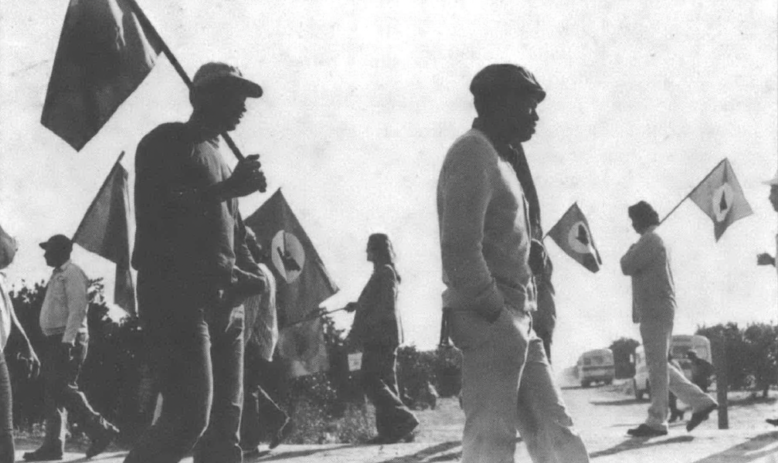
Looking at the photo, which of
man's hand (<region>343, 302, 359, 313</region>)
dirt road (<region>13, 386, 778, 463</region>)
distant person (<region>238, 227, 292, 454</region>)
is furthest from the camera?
man's hand (<region>343, 302, 359, 313</region>)

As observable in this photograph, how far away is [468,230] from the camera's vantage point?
407cm

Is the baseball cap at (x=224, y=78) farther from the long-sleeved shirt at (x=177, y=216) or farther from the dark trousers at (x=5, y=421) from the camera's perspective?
the dark trousers at (x=5, y=421)

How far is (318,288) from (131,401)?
14683 millimetres

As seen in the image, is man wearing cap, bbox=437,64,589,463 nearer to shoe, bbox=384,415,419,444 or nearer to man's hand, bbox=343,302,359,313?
shoe, bbox=384,415,419,444

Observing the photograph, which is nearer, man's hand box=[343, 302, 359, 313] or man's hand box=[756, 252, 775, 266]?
man's hand box=[756, 252, 775, 266]

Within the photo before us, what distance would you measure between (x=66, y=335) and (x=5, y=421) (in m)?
3.32

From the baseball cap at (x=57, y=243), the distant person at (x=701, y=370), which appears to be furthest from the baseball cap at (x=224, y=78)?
the distant person at (x=701, y=370)

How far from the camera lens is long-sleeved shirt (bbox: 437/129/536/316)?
13.3 feet

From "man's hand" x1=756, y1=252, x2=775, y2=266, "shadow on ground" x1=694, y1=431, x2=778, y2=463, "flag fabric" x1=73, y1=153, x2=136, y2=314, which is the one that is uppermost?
"flag fabric" x1=73, y1=153, x2=136, y2=314

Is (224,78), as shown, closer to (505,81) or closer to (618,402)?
(505,81)

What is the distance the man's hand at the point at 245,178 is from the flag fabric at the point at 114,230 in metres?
6.76

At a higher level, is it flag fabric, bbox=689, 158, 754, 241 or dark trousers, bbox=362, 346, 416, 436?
flag fabric, bbox=689, 158, 754, 241

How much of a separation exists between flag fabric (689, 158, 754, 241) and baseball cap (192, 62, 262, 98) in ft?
33.7

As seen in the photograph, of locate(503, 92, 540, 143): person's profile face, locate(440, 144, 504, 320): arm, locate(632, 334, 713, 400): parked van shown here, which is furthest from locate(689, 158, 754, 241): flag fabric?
locate(632, 334, 713, 400): parked van
